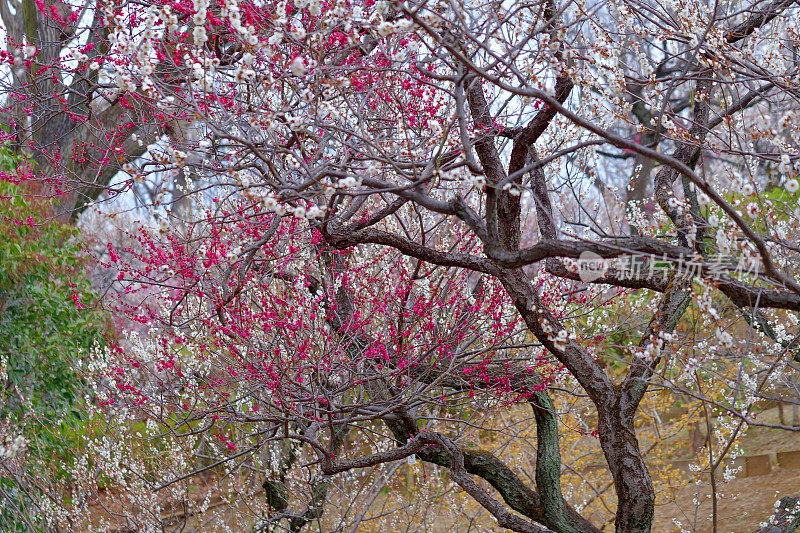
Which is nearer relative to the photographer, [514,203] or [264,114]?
[264,114]

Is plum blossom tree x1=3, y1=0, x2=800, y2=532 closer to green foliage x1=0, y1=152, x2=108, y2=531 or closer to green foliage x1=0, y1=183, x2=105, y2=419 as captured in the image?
green foliage x1=0, y1=152, x2=108, y2=531

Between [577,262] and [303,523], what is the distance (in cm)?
327

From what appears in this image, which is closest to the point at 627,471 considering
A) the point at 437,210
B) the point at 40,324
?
the point at 437,210

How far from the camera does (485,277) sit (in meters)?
3.93

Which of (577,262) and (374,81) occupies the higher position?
(374,81)

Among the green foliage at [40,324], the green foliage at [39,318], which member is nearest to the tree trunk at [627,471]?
the green foliage at [40,324]

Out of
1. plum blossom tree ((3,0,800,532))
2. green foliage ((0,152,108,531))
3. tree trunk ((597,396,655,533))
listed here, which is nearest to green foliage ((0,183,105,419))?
green foliage ((0,152,108,531))

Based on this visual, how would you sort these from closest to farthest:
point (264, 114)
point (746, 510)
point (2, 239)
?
point (264, 114) < point (2, 239) < point (746, 510)

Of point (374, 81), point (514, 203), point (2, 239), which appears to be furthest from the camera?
point (2, 239)

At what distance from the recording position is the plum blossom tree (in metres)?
2.19

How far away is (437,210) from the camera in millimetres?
2312

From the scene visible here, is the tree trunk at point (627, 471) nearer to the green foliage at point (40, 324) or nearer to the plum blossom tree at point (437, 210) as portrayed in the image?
the plum blossom tree at point (437, 210)

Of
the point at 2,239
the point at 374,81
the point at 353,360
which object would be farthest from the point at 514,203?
the point at 2,239

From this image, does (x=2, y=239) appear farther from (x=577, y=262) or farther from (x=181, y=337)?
(x=577, y=262)
